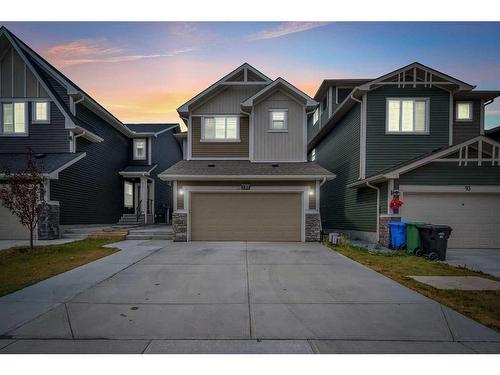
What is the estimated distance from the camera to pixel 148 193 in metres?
20.1

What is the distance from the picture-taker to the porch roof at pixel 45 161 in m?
12.0

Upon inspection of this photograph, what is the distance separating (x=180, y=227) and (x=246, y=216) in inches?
116

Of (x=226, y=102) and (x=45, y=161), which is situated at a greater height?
(x=226, y=102)

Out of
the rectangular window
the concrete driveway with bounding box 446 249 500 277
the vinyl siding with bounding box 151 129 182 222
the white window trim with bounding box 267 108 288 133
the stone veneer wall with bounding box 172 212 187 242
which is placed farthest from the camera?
the vinyl siding with bounding box 151 129 182 222

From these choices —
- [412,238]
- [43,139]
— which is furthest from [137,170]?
[412,238]

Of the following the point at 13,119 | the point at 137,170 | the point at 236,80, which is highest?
the point at 236,80

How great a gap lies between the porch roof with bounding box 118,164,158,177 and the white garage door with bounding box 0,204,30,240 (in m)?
6.92

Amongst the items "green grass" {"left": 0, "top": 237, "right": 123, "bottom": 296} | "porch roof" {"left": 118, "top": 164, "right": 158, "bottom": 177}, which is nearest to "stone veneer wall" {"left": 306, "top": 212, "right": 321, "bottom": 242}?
"green grass" {"left": 0, "top": 237, "right": 123, "bottom": 296}

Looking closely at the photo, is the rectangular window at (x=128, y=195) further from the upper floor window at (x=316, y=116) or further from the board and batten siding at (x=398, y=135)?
the board and batten siding at (x=398, y=135)

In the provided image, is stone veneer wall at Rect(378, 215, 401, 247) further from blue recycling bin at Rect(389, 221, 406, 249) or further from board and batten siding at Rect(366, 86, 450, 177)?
board and batten siding at Rect(366, 86, 450, 177)

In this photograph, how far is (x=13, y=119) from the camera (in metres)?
13.8

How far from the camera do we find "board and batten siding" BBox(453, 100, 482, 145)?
13266 millimetres

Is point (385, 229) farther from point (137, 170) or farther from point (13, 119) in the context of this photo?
point (13, 119)

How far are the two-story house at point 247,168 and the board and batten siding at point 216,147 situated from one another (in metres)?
0.05
